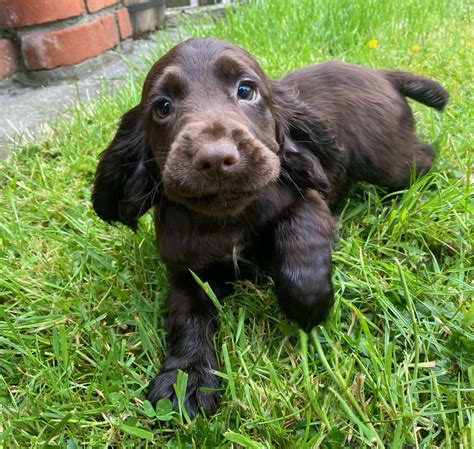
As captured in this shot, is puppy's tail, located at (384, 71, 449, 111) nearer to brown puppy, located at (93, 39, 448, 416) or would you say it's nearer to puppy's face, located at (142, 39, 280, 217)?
brown puppy, located at (93, 39, 448, 416)

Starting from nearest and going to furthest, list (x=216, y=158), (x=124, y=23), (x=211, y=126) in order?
1. (x=216, y=158)
2. (x=211, y=126)
3. (x=124, y=23)

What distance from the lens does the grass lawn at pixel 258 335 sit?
3.89 feet

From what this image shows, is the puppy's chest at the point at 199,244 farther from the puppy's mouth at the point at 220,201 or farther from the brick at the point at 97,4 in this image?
the brick at the point at 97,4

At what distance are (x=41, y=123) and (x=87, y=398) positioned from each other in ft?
7.35

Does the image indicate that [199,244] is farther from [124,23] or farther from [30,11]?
[124,23]

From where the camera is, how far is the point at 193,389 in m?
1.34

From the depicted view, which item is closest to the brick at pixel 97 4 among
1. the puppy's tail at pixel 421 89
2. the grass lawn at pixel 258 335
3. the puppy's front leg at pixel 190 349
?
the grass lawn at pixel 258 335

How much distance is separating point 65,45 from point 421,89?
235 cm

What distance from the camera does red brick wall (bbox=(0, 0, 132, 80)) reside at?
317cm

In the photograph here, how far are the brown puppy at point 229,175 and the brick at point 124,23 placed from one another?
244 centimetres

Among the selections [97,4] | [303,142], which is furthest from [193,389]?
[97,4]

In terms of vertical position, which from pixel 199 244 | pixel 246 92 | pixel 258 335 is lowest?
pixel 258 335

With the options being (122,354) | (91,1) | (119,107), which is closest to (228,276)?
(122,354)

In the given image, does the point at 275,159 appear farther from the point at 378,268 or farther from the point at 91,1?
the point at 91,1
